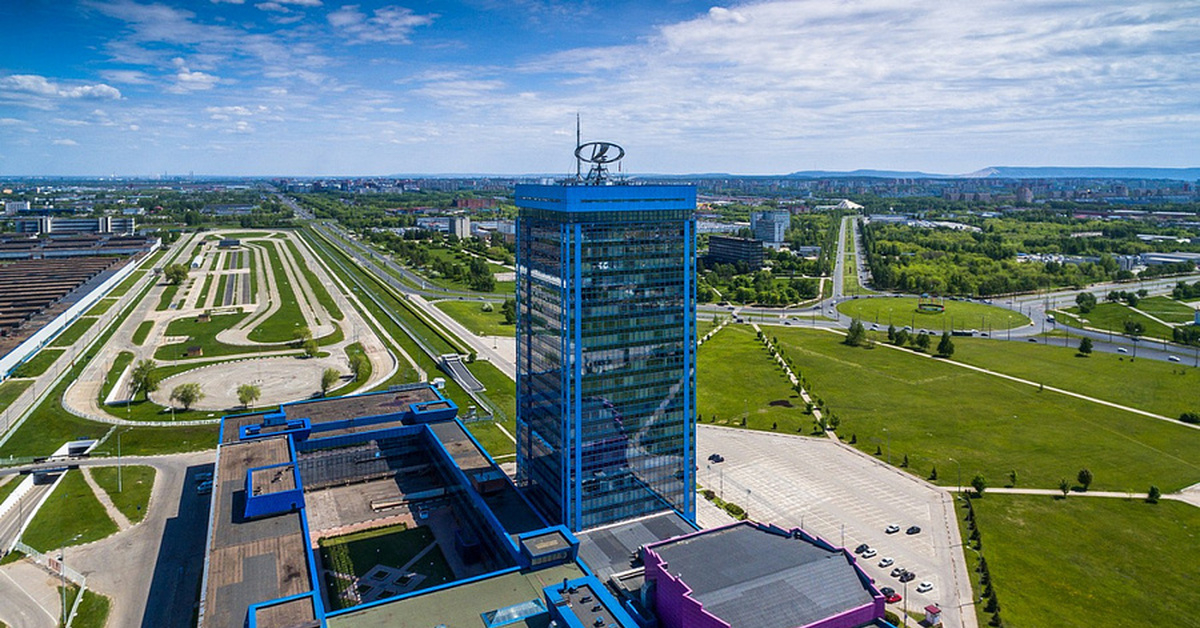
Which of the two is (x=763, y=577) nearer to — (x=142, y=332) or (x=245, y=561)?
(x=245, y=561)

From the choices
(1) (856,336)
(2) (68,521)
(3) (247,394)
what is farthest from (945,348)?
(2) (68,521)

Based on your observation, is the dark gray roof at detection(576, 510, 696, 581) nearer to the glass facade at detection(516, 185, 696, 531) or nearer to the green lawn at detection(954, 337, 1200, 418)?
the glass facade at detection(516, 185, 696, 531)

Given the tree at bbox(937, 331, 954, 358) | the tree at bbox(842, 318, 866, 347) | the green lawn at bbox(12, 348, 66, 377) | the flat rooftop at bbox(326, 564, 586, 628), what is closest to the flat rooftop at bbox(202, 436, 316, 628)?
the flat rooftop at bbox(326, 564, 586, 628)

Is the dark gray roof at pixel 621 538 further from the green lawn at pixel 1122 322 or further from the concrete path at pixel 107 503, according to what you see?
the green lawn at pixel 1122 322

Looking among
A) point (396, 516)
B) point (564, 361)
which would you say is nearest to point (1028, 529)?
point (564, 361)

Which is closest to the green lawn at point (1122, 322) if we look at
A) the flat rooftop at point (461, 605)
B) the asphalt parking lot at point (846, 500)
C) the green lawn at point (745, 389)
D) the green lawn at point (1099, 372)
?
the green lawn at point (1099, 372)

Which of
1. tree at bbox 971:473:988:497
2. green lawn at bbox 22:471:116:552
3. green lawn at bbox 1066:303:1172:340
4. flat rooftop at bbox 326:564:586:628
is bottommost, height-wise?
green lawn at bbox 22:471:116:552
